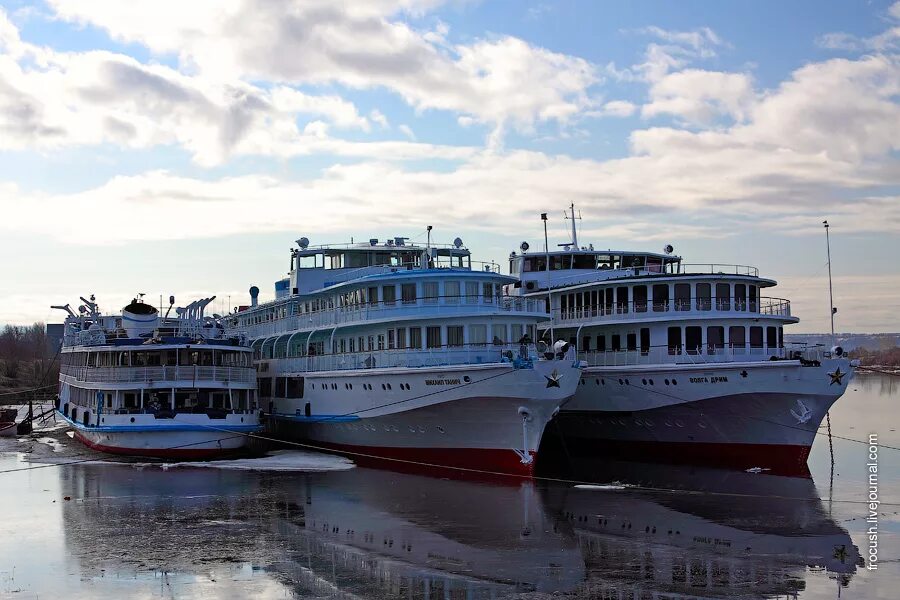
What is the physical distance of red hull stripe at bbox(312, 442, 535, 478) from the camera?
117 feet

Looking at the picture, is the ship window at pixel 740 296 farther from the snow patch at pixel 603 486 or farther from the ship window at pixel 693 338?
the snow patch at pixel 603 486

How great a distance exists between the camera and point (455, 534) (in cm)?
2581

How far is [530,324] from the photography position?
40.5 meters

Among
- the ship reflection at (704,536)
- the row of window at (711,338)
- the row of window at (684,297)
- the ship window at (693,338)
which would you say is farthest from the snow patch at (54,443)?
the ship window at (693,338)

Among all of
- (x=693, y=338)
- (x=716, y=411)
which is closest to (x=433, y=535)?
(x=716, y=411)

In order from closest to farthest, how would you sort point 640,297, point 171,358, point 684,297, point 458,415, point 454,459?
point 458,415 < point 454,459 < point 684,297 < point 640,297 < point 171,358

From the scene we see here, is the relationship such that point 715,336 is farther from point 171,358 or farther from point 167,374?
point 171,358

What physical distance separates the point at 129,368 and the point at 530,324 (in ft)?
56.0

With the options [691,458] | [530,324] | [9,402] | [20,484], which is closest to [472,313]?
[530,324]

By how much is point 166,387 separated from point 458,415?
1317 centimetres

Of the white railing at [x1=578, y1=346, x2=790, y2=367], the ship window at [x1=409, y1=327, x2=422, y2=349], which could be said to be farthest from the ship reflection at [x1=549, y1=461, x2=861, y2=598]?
the ship window at [x1=409, y1=327, x2=422, y2=349]

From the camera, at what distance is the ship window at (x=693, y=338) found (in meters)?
42.0

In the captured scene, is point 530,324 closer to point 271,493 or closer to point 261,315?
point 271,493

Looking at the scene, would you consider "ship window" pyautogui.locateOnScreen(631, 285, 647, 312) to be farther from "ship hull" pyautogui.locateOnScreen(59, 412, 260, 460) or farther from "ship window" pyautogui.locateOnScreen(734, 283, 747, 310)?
"ship hull" pyautogui.locateOnScreen(59, 412, 260, 460)
